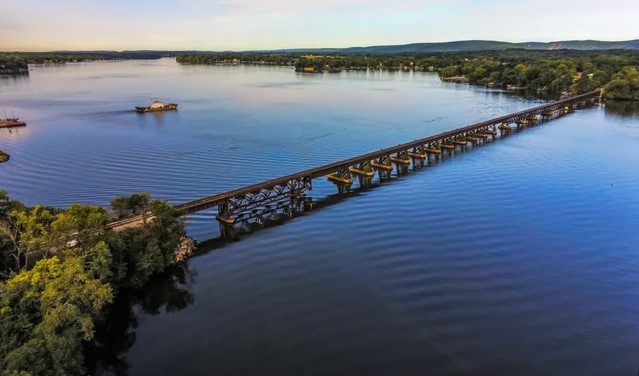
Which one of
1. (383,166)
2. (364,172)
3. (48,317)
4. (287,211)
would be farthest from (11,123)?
(48,317)

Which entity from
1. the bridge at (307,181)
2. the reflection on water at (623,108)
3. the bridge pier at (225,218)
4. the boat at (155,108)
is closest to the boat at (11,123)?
the boat at (155,108)

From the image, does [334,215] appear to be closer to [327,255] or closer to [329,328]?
[327,255]

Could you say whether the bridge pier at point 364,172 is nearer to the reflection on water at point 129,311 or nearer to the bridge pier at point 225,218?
the bridge pier at point 225,218

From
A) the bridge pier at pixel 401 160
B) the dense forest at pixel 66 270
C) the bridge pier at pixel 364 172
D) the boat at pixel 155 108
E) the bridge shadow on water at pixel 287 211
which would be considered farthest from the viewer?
the boat at pixel 155 108

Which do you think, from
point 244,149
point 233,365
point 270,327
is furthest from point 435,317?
point 244,149

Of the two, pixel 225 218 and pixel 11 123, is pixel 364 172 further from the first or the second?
pixel 11 123
